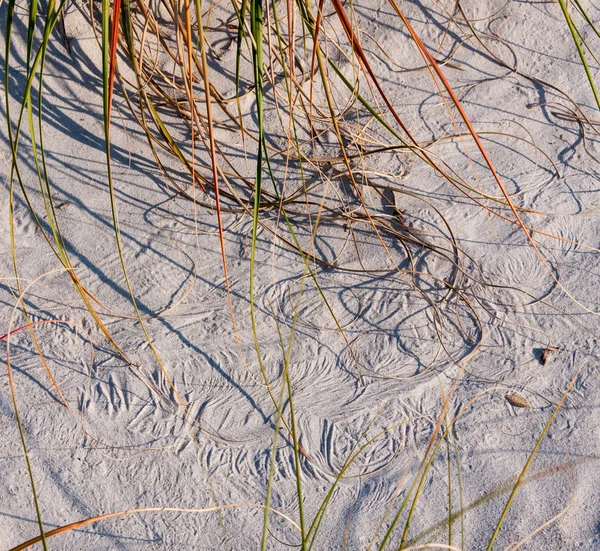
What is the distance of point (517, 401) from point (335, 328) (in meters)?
0.36

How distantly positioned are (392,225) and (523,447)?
468mm

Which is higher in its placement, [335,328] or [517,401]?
[335,328]

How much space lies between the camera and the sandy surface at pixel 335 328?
3.33 ft

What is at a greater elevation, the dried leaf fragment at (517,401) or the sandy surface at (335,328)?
the sandy surface at (335,328)

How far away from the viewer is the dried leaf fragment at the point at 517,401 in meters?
1.03

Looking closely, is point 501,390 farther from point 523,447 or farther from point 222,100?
point 222,100

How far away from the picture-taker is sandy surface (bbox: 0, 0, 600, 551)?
1.01 metres

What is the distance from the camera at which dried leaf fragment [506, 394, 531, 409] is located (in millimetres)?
1031

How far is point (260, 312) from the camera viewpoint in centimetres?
106

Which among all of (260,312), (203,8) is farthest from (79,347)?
(203,8)

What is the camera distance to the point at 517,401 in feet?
3.38

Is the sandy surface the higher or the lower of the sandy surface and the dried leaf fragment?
the higher

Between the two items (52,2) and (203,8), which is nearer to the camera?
(52,2)

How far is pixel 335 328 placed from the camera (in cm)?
105
